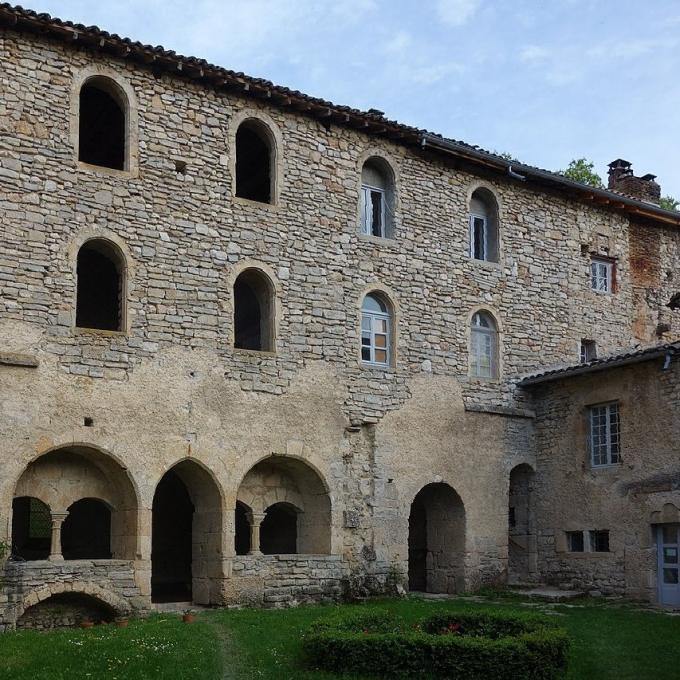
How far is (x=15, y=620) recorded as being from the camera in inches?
577

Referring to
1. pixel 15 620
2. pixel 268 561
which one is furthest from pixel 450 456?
pixel 15 620

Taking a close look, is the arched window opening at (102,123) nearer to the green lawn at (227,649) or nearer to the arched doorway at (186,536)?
the arched doorway at (186,536)

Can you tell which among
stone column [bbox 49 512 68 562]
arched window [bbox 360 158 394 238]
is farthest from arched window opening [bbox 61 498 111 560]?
arched window [bbox 360 158 394 238]

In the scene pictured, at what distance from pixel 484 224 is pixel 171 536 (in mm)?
9435

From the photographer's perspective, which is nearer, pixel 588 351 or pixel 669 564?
pixel 669 564

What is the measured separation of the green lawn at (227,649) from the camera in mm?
11375

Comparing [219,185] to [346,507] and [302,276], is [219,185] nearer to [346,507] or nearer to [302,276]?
[302,276]

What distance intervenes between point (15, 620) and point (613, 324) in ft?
47.9

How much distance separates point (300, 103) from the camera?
18797 millimetres

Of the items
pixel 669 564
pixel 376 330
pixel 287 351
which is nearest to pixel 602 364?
pixel 669 564

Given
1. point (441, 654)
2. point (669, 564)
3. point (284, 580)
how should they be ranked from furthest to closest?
point (669, 564), point (284, 580), point (441, 654)

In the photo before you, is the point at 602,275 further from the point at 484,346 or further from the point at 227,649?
the point at 227,649

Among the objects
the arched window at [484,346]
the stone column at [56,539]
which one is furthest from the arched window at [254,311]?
the stone column at [56,539]

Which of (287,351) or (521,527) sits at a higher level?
(287,351)
